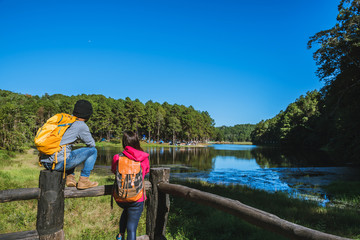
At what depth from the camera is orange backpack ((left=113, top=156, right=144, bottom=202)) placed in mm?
2898

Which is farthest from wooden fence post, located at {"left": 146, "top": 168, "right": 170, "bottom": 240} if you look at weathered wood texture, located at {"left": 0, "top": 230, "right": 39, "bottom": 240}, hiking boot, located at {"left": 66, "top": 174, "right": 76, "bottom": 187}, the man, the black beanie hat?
weathered wood texture, located at {"left": 0, "top": 230, "right": 39, "bottom": 240}

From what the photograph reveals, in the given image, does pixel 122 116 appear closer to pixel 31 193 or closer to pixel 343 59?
pixel 343 59

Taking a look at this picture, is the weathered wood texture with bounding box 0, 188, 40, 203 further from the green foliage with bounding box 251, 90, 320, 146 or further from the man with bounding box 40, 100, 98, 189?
the green foliage with bounding box 251, 90, 320, 146

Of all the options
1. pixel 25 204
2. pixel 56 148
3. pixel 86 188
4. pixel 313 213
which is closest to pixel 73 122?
pixel 56 148

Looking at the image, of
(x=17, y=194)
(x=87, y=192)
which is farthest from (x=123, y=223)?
(x=17, y=194)

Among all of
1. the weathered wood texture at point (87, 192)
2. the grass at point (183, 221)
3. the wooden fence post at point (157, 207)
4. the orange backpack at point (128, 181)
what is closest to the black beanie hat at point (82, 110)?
the orange backpack at point (128, 181)

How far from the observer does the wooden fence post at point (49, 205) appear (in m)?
2.54

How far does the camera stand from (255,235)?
4.99m

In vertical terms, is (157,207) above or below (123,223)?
above

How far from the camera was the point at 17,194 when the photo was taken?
2.45m

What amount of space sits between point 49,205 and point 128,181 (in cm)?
90

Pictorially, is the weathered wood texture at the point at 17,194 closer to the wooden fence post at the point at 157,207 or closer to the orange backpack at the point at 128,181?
the orange backpack at the point at 128,181

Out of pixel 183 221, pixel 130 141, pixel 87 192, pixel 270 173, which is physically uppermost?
pixel 130 141

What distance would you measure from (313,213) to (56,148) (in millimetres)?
7535
